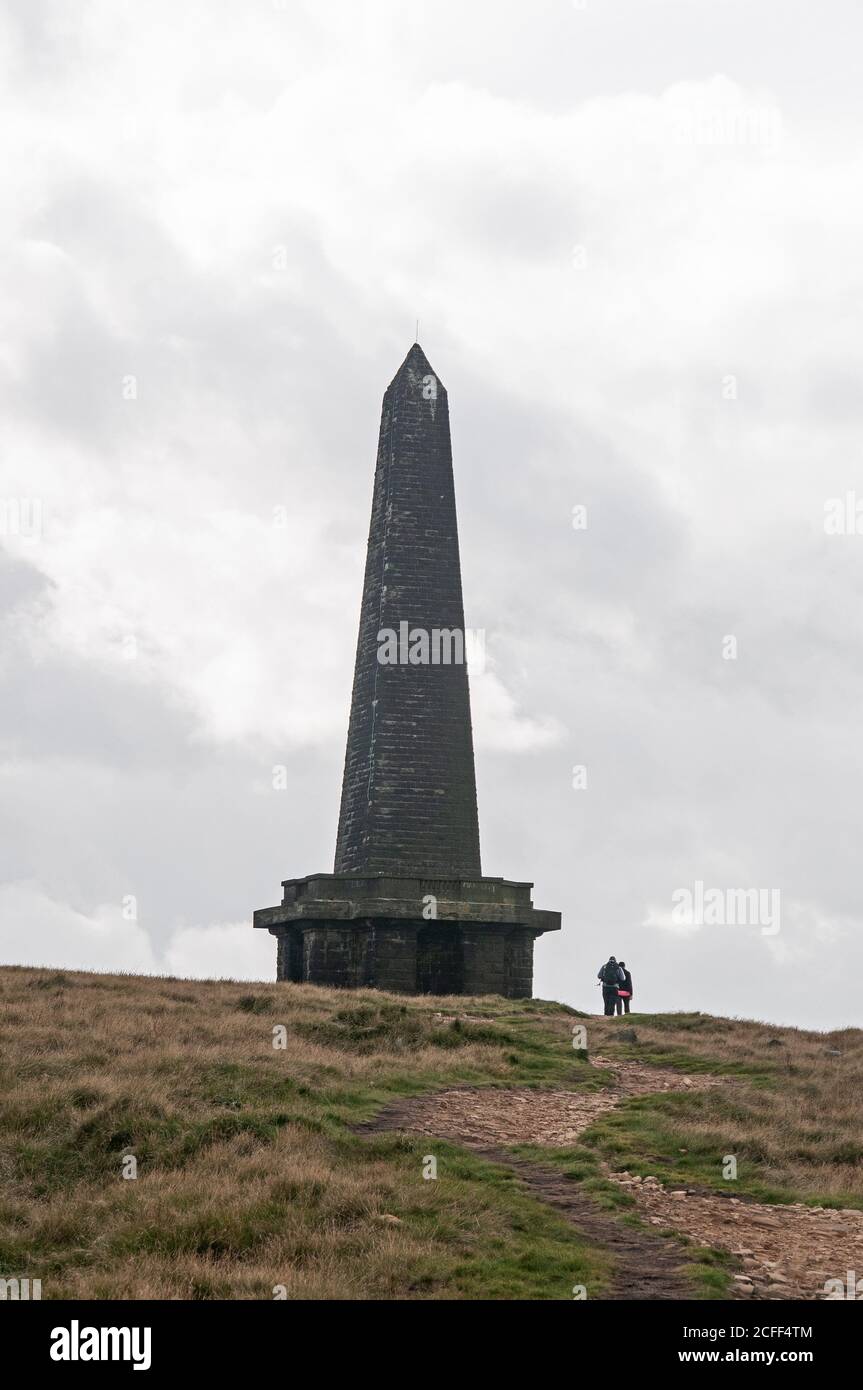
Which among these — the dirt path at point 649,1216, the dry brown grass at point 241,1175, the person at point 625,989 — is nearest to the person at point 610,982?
the person at point 625,989

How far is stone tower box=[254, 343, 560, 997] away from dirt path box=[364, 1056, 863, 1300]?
13970 millimetres

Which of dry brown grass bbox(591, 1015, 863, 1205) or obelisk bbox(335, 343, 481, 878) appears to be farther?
obelisk bbox(335, 343, 481, 878)

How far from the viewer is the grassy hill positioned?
13633mm

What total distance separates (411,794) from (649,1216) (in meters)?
23.3

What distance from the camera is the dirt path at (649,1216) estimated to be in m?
13.9

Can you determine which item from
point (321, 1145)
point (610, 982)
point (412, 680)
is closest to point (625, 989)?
point (610, 982)

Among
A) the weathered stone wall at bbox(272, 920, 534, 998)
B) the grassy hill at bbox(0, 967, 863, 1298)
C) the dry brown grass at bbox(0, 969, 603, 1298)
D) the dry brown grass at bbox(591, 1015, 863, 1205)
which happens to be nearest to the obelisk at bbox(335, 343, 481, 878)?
the weathered stone wall at bbox(272, 920, 534, 998)

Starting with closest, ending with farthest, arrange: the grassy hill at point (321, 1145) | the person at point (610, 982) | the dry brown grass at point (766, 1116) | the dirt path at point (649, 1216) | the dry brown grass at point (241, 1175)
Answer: the dry brown grass at point (241, 1175)
the grassy hill at point (321, 1145)
the dirt path at point (649, 1216)
the dry brown grass at point (766, 1116)
the person at point (610, 982)

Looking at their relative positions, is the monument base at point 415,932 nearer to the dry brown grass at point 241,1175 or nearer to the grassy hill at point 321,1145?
the grassy hill at point 321,1145

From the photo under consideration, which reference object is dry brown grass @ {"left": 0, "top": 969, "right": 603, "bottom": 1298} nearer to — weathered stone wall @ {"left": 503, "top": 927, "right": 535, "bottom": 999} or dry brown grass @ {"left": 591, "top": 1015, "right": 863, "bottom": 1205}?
dry brown grass @ {"left": 591, "top": 1015, "right": 863, "bottom": 1205}

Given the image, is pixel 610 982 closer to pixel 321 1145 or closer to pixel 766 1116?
pixel 766 1116

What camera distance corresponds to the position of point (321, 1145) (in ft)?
57.3

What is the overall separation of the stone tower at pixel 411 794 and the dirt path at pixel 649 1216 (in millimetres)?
13970
